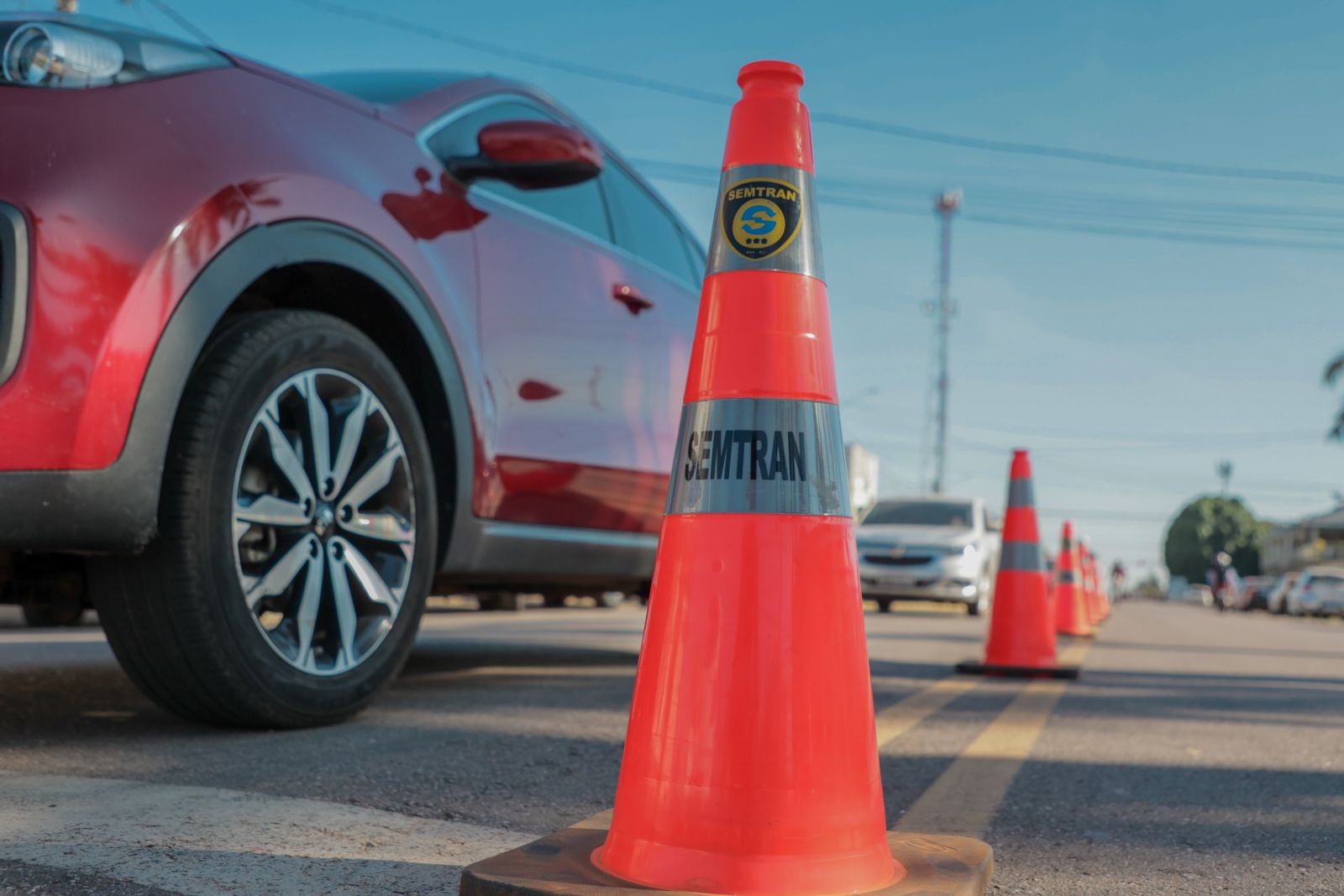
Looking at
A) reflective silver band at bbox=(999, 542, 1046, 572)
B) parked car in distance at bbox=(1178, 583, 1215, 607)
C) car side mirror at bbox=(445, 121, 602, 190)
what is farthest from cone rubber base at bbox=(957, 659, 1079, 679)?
parked car in distance at bbox=(1178, 583, 1215, 607)

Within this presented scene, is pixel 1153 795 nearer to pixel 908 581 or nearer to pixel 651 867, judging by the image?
pixel 651 867

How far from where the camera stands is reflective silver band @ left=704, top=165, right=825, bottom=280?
82.4 inches

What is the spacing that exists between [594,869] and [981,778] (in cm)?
163

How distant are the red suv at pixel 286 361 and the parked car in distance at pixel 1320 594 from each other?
38470mm

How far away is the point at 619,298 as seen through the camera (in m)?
4.54

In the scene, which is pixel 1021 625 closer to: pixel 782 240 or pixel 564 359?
pixel 564 359

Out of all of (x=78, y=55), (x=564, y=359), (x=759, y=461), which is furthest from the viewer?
(x=564, y=359)

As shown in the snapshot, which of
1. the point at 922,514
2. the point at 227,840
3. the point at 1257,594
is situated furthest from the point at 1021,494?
the point at 1257,594

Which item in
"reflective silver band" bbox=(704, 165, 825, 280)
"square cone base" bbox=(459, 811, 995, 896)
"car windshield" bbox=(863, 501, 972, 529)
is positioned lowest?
"square cone base" bbox=(459, 811, 995, 896)

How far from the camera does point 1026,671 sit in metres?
6.23

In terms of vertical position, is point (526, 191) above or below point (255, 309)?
above

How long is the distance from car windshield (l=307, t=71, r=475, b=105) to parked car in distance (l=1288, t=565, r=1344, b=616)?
128ft

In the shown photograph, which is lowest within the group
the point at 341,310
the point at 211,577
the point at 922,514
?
the point at 211,577

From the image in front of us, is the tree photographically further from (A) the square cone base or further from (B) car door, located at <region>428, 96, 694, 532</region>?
(A) the square cone base
